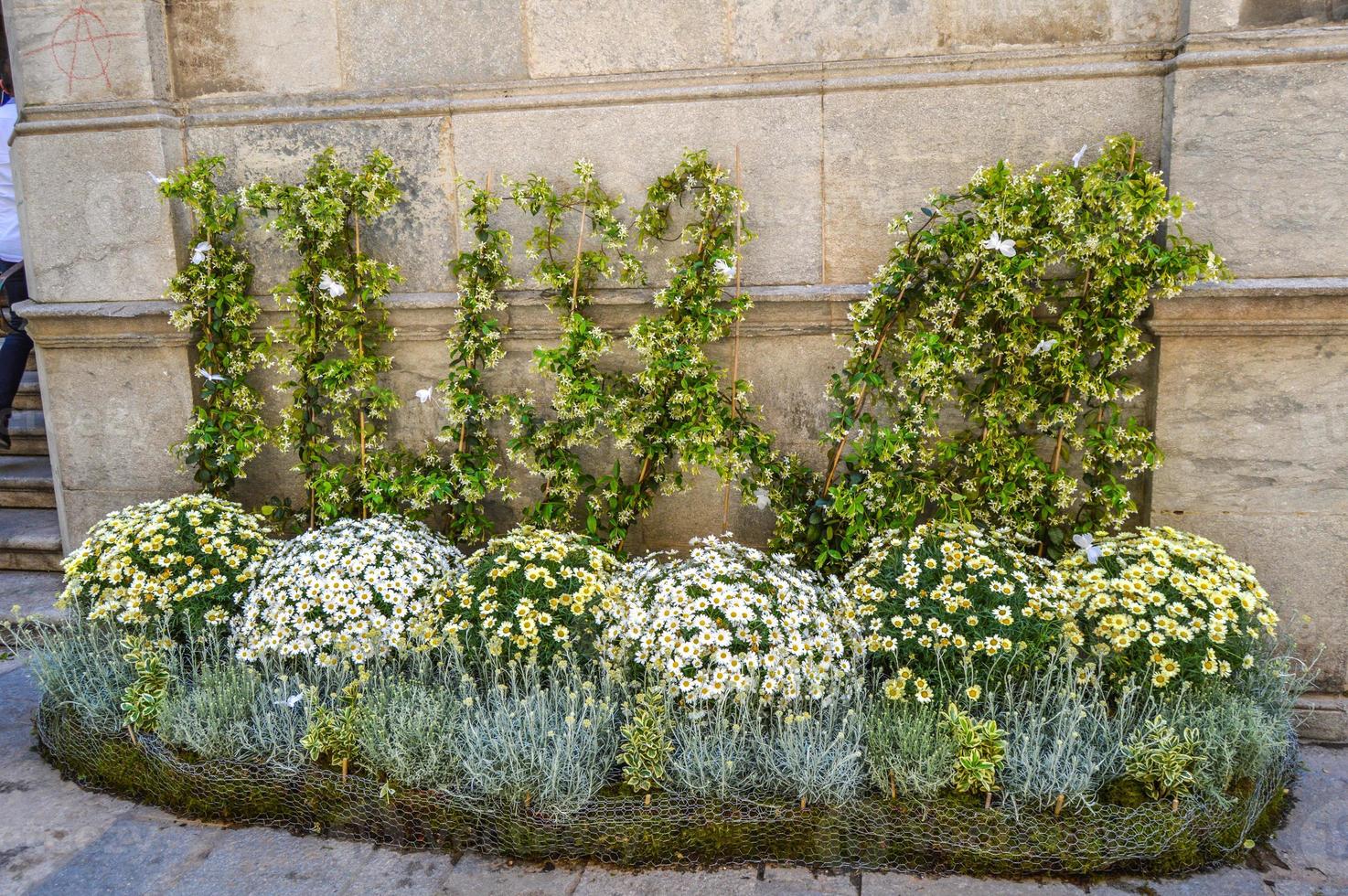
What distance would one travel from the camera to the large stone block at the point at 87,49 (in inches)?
163

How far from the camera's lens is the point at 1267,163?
3.46 m

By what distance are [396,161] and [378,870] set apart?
9.02 ft

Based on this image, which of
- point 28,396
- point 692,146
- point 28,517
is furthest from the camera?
point 28,396

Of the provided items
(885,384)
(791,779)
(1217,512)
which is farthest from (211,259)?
(1217,512)

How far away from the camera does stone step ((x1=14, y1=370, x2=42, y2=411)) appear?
6.01 m

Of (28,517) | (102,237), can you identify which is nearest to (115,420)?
(102,237)

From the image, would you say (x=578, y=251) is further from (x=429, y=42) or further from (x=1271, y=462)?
(x=1271, y=462)

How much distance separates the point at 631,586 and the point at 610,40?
84.0 inches

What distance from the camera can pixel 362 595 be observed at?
3.52m

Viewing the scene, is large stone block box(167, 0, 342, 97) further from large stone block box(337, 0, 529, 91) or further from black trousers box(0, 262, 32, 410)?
black trousers box(0, 262, 32, 410)

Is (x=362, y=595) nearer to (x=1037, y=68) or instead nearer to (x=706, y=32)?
(x=706, y=32)

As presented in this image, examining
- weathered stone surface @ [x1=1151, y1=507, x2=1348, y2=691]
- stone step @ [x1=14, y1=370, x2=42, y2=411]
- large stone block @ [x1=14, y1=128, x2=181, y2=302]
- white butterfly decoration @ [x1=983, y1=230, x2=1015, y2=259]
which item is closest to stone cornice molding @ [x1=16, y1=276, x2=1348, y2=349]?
large stone block @ [x1=14, y1=128, x2=181, y2=302]

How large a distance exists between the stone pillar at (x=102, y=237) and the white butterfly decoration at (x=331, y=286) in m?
0.76

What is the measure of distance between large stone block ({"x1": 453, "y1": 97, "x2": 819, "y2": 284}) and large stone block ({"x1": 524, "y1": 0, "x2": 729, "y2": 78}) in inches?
6.7
